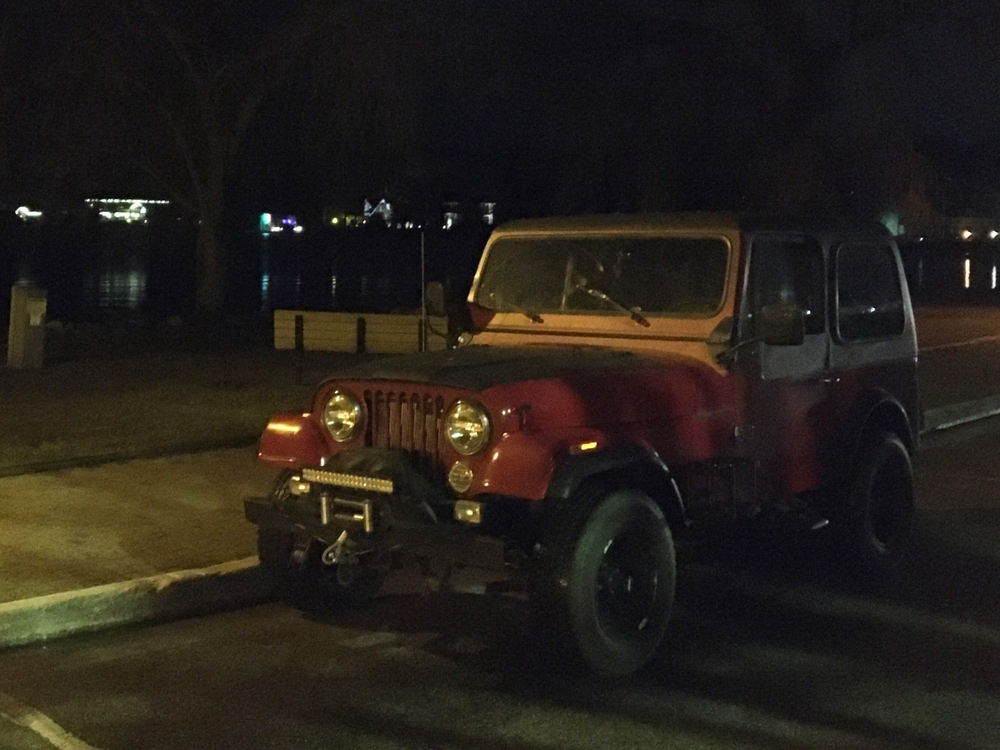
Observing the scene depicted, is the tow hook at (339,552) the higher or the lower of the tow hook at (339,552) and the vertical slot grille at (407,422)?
the lower

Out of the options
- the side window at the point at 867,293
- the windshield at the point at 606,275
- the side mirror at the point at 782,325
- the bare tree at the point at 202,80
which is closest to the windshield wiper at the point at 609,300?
the windshield at the point at 606,275

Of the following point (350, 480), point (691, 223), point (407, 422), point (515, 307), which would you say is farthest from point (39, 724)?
point (691, 223)

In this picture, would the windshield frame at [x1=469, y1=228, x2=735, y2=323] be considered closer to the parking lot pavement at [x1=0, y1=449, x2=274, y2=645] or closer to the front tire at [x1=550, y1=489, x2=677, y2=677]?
the front tire at [x1=550, y1=489, x2=677, y2=677]

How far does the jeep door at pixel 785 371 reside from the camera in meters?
6.86

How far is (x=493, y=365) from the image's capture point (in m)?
6.23

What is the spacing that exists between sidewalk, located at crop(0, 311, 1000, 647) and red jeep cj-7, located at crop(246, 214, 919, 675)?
0.99 meters

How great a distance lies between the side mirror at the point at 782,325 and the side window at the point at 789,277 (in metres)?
0.19

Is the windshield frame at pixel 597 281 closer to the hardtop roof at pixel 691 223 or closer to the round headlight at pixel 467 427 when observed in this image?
the hardtop roof at pixel 691 223

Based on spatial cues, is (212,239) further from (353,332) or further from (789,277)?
(789,277)

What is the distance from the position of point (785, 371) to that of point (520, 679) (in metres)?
2.14

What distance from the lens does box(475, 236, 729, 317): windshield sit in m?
6.91

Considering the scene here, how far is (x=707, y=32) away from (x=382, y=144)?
20.5 feet

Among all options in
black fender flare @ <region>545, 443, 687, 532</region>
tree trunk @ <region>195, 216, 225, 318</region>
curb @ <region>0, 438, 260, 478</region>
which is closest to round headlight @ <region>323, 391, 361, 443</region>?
black fender flare @ <region>545, 443, 687, 532</region>

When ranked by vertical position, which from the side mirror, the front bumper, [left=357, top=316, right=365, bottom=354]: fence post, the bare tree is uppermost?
the bare tree
